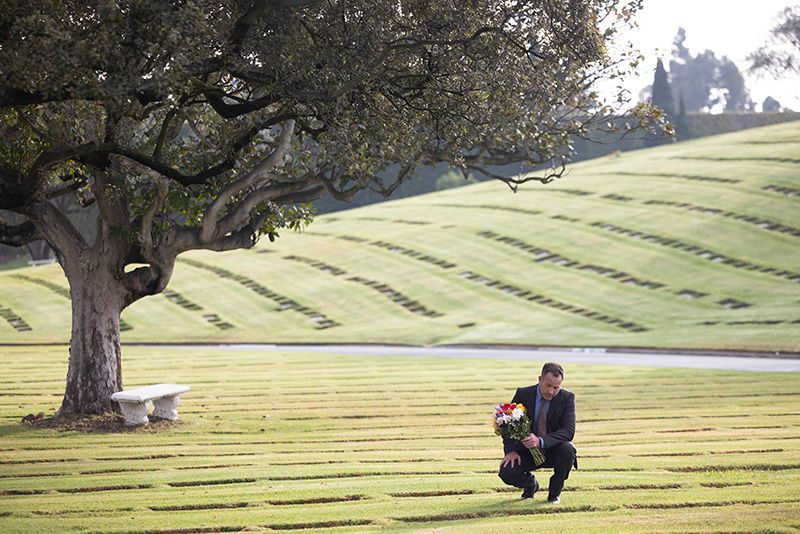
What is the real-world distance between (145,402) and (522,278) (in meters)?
41.2

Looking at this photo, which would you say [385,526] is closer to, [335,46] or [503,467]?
[503,467]

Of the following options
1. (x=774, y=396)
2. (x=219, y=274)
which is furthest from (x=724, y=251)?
(x=774, y=396)

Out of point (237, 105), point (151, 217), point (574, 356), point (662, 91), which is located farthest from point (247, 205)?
point (662, 91)

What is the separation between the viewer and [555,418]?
1268 cm

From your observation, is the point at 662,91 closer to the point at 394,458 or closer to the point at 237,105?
the point at 237,105

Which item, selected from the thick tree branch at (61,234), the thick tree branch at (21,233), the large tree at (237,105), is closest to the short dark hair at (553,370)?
the large tree at (237,105)

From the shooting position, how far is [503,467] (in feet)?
42.1

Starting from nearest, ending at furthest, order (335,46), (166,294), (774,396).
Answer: (335,46) < (774,396) < (166,294)

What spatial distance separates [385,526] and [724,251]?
173 feet

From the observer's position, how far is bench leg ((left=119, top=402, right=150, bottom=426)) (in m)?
20.5

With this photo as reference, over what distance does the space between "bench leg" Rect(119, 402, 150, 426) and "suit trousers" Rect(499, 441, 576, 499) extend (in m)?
9.85

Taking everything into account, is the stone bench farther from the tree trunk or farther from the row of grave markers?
the row of grave markers

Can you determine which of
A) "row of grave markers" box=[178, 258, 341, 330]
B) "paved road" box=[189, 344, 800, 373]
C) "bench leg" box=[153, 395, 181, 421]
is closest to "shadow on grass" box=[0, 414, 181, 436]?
"bench leg" box=[153, 395, 181, 421]

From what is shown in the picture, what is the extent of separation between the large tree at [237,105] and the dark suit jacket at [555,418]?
655 centimetres
